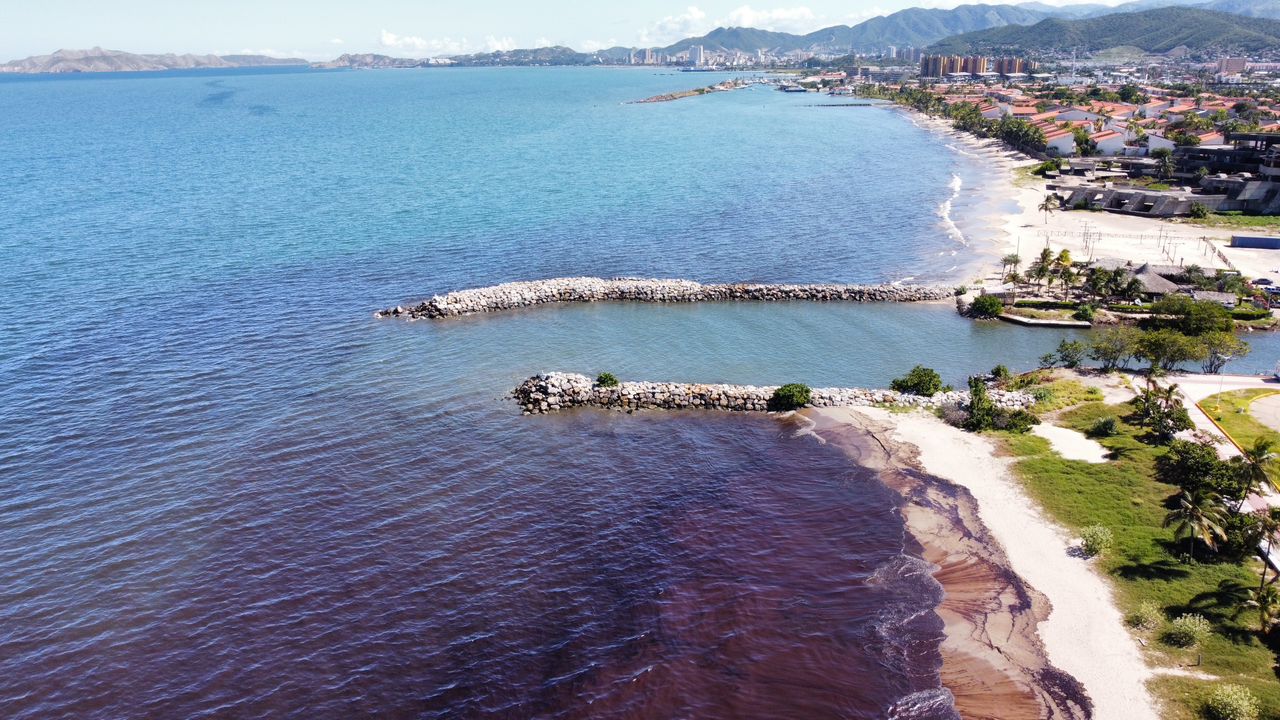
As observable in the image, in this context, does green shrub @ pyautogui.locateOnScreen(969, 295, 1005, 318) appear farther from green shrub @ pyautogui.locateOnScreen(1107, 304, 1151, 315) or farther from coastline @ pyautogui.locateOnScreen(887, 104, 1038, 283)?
green shrub @ pyautogui.locateOnScreen(1107, 304, 1151, 315)

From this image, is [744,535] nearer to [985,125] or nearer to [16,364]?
[16,364]

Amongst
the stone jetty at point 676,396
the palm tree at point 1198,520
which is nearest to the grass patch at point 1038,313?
the stone jetty at point 676,396

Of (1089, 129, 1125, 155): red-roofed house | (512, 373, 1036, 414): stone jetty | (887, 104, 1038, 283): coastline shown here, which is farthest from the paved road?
(1089, 129, 1125, 155): red-roofed house

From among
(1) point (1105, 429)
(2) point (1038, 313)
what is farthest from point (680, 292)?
(1) point (1105, 429)

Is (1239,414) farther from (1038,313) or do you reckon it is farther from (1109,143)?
(1109,143)

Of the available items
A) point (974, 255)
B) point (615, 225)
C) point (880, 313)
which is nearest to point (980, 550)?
point (880, 313)
